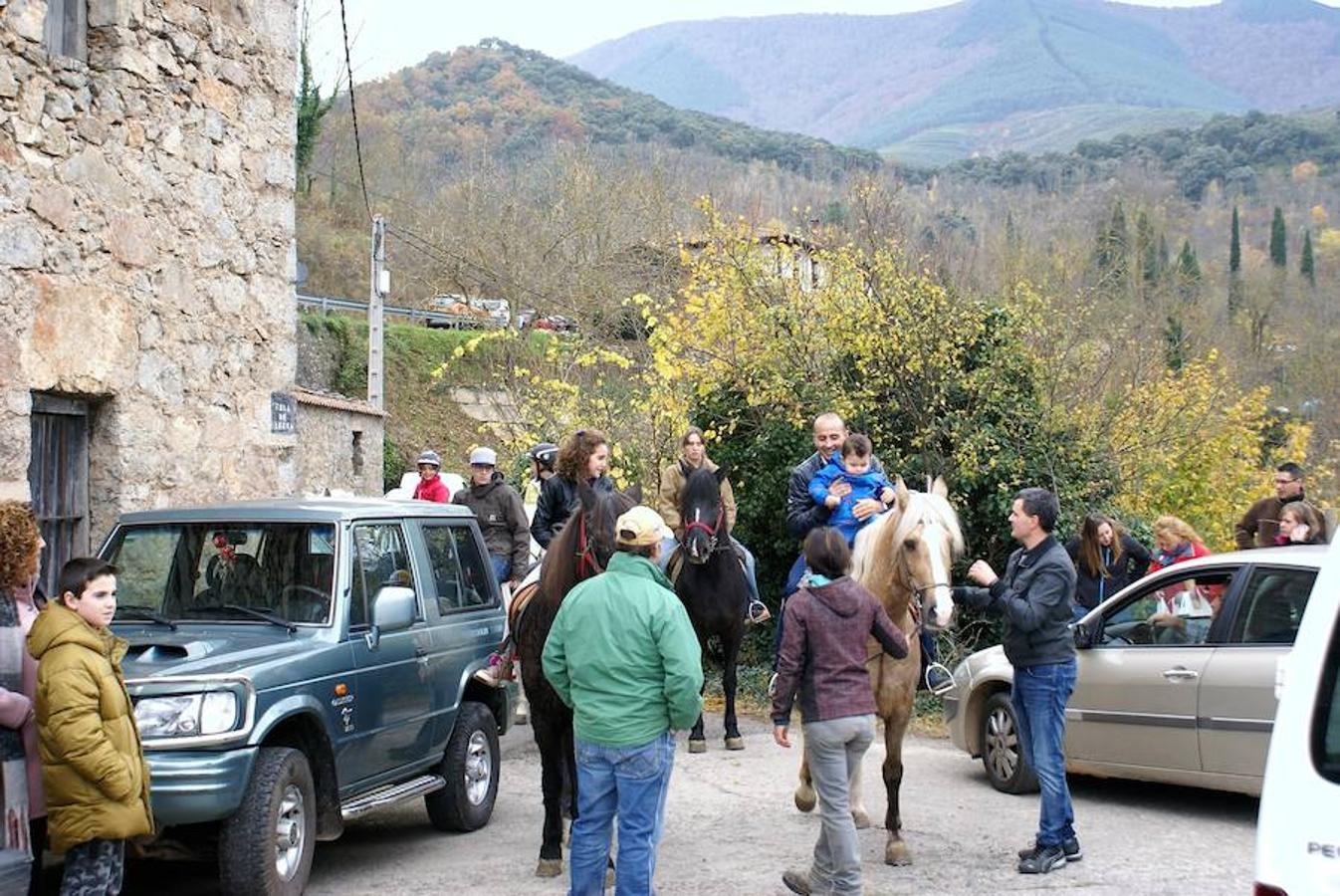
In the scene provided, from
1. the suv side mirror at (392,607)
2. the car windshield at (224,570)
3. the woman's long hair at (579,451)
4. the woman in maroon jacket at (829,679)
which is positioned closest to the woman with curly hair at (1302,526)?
the woman in maroon jacket at (829,679)

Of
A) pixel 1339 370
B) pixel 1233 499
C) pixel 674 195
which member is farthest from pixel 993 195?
pixel 1233 499

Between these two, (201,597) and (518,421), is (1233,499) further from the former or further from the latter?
(201,597)

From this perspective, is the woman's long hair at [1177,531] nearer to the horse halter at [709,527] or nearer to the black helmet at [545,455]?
the horse halter at [709,527]

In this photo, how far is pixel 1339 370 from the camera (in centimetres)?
4344

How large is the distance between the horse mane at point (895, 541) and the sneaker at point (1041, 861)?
159 cm

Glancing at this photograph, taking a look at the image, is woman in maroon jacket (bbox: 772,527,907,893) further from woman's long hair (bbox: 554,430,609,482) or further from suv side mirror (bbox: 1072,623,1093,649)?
suv side mirror (bbox: 1072,623,1093,649)

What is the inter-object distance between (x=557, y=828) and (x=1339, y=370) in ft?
138

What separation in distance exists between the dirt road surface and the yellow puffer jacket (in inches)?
76.8

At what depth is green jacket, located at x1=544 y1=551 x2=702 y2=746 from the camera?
19.0 ft

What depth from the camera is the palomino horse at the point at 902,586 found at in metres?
7.82

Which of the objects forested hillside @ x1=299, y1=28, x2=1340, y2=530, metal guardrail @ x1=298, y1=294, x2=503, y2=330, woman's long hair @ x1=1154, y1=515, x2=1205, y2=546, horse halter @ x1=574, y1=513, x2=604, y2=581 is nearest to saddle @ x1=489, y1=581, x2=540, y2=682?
horse halter @ x1=574, y1=513, x2=604, y2=581

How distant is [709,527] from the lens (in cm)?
1075

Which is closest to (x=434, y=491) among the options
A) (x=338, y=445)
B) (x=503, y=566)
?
(x=503, y=566)

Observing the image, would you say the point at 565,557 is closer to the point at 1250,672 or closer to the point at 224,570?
the point at 224,570
